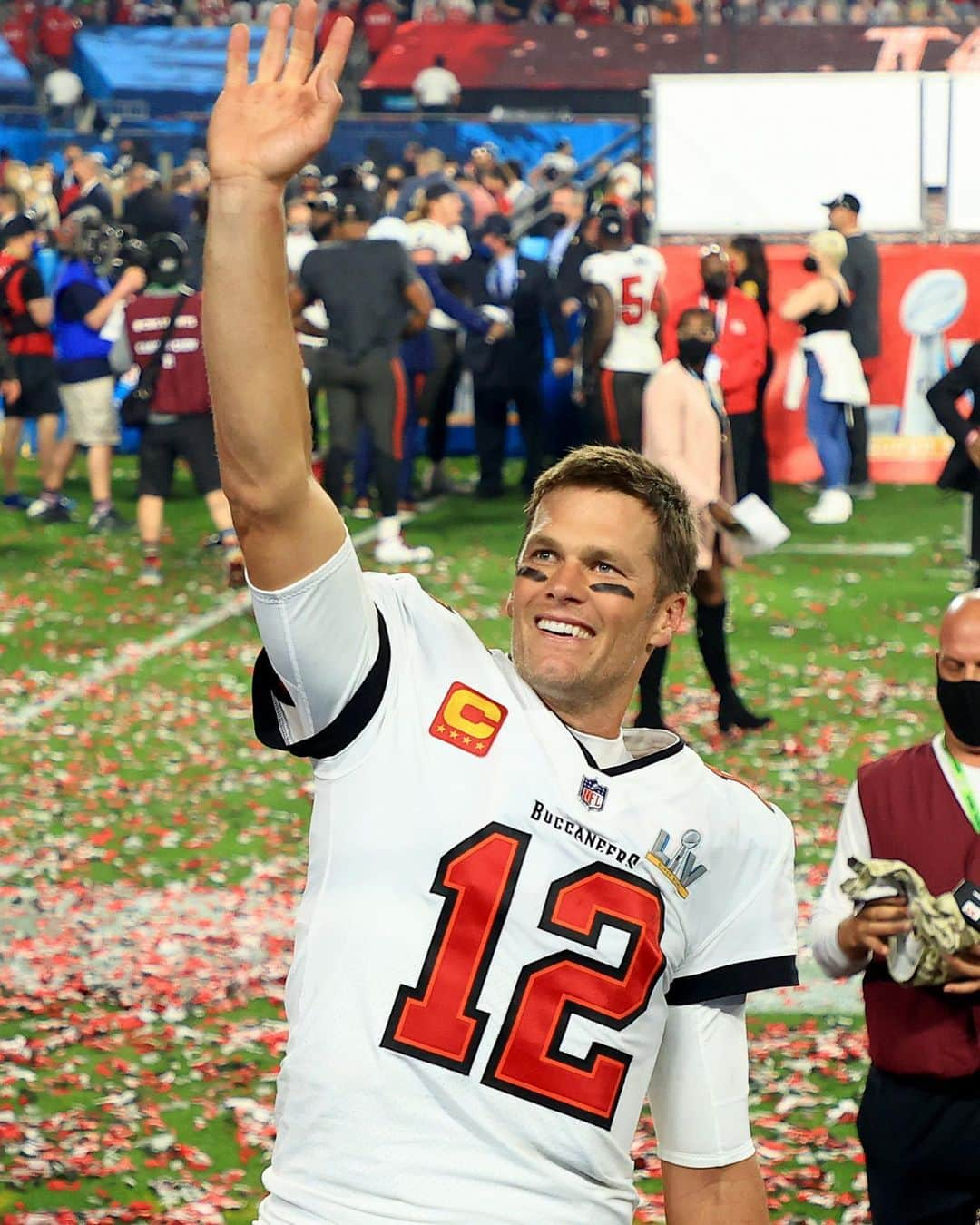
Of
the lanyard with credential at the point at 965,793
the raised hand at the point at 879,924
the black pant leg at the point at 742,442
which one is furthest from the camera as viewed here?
the black pant leg at the point at 742,442

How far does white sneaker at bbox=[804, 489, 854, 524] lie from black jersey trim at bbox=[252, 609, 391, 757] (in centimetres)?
1367

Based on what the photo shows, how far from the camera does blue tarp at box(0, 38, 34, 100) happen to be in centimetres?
3419

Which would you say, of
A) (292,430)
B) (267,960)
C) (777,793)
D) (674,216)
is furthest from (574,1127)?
(674,216)

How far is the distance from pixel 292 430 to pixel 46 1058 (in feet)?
14.1

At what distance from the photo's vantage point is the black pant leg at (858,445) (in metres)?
16.9

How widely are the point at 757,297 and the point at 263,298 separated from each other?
44.4 feet

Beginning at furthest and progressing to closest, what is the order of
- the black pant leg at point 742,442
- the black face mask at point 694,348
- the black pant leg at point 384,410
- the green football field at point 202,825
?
1. the black pant leg at point 742,442
2. the black pant leg at point 384,410
3. the black face mask at point 694,348
4. the green football field at point 202,825

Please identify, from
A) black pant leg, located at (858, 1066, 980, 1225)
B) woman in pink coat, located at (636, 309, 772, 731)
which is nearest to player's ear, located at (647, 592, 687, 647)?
black pant leg, located at (858, 1066, 980, 1225)

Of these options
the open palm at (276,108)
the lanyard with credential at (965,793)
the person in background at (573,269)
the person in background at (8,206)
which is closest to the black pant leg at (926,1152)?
the lanyard with credential at (965,793)

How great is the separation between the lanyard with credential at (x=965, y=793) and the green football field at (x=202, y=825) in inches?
67.1

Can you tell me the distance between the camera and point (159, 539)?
1522 centimetres

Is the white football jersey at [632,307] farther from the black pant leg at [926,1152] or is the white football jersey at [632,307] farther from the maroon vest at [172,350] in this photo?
the black pant leg at [926,1152]

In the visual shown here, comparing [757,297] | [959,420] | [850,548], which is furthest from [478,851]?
[757,297]

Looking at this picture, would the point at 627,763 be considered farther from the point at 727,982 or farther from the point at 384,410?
the point at 384,410
